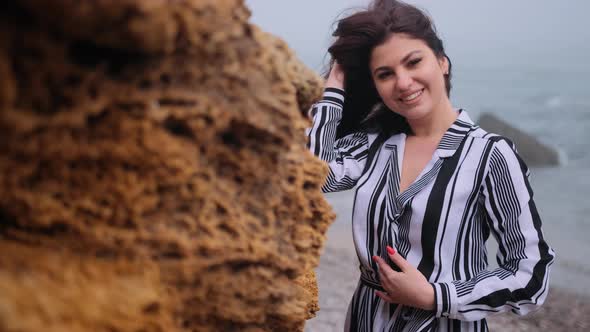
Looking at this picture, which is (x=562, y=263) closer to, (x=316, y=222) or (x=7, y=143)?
(x=316, y=222)

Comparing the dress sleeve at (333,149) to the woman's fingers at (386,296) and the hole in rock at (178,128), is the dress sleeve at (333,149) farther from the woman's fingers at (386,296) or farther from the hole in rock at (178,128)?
the hole in rock at (178,128)

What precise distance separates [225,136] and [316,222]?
0.35m

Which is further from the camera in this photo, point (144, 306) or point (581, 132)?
point (581, 132)

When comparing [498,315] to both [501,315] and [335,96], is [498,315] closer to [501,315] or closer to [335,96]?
[501,315]

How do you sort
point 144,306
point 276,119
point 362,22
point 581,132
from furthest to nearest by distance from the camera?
point 581,132 < point 362,22 < point 276,119 < point 144,306

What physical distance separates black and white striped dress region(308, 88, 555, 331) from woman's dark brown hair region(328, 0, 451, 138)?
206 mm

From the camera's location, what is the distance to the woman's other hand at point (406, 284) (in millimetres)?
1644

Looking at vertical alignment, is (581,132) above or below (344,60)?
above

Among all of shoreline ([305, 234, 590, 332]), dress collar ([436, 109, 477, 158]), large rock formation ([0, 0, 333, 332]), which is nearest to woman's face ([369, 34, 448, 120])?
dress collar ([436, 109, 477, 158])

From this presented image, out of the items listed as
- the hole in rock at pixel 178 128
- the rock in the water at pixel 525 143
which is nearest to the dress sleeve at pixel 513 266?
the hole in rock at pixel 178 128

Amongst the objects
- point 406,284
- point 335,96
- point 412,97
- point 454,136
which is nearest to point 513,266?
point 406,284

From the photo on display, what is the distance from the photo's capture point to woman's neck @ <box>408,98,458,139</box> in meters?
1.88

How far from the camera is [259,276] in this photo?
1057 mm

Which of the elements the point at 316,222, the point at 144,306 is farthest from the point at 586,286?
the point at 144,306
